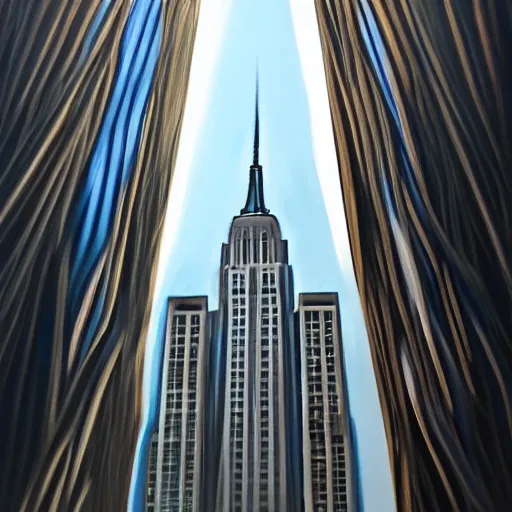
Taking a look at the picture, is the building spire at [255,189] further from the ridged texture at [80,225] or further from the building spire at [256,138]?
the ridged texture at [80,225]

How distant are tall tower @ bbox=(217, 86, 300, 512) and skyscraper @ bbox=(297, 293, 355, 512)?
22 millimetres

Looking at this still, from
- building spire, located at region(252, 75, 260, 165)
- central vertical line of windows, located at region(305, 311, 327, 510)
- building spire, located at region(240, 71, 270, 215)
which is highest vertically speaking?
building spire, located at region(252, 75, 260, 165)

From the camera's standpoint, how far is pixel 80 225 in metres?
1.16

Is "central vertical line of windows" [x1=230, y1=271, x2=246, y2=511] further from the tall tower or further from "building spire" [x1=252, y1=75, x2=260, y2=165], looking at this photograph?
"building spire" [x1=252, y1=75, x2=260, y2=165]

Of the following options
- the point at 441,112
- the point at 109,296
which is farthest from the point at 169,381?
the point at 441,112

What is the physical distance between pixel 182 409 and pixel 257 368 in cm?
15

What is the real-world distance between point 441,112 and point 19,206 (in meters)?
0.84

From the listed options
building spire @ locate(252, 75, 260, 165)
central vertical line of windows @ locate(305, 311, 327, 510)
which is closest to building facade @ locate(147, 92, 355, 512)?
central vertical line of windows @ locate(305, 311, 327, 510)

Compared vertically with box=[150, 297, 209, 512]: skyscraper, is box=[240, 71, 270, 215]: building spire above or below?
above

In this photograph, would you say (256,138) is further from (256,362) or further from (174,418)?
(174,418)

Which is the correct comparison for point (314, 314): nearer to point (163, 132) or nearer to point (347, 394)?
point (347, 394)

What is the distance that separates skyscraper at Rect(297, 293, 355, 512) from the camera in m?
0.98

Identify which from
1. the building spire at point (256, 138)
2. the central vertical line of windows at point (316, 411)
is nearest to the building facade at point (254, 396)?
the central vertical line of windows at point (316, 411)

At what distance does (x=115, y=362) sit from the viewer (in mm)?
1084
